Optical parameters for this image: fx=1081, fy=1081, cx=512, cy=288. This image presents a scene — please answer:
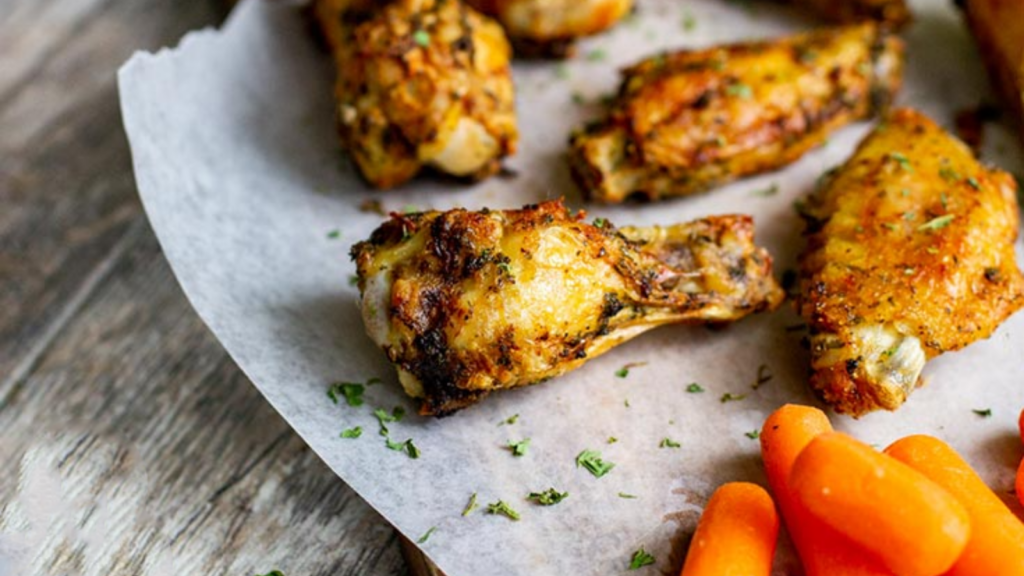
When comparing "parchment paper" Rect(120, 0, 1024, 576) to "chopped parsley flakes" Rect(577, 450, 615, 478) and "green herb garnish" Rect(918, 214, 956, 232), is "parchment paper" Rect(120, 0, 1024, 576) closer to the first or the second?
"chopped parsley flakes" Rect(577, 450, 615, 478)

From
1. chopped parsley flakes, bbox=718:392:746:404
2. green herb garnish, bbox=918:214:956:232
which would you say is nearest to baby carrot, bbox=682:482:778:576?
chopped parsley flakes, bbox=718:392:746:404

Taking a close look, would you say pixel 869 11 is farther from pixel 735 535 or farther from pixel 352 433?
pixel 352 433

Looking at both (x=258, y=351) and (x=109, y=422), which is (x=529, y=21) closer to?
(x=258, y=351)

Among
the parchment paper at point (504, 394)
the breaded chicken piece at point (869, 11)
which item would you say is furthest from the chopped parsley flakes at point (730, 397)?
the breaded chicken piece at point (869, 11)

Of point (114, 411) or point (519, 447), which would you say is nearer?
point (519, 447)

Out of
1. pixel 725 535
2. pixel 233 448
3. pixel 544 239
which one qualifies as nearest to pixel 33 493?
pixel 233 448

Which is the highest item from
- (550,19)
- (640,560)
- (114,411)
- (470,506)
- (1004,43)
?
(114,411)

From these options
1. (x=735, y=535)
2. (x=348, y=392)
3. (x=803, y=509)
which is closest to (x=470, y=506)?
(x=348, y=392)
